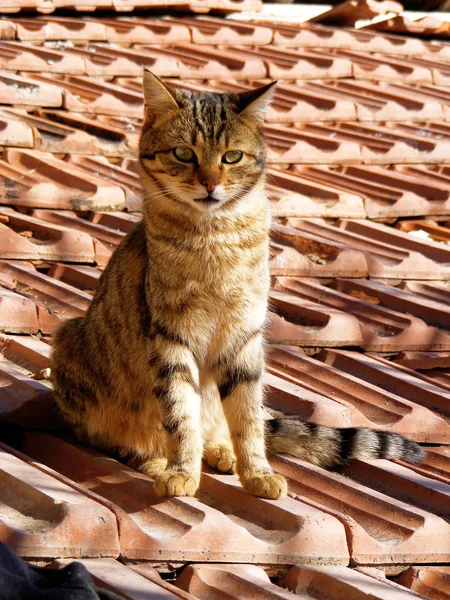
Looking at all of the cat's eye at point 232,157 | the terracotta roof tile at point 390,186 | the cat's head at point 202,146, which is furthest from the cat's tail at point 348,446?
the terracotta roof tile at point 390,186

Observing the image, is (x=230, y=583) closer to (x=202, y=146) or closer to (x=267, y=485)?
(x=267, y=485)

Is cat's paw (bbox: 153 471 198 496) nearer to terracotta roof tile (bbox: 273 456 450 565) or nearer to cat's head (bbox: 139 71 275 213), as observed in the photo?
terracotta roof tile (bbox: 273 456 450 565)

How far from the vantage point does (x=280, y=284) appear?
14.1 feet

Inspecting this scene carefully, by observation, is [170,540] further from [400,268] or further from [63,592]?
[400,268]

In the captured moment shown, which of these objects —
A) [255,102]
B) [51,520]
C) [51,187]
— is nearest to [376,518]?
[51,520]

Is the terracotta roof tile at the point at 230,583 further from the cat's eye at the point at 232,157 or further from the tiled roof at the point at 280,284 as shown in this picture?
the cat's eye at the point at 232,157

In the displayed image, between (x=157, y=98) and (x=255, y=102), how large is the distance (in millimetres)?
331

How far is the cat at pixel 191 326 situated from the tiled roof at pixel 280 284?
97 millimetres

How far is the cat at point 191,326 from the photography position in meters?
3.23

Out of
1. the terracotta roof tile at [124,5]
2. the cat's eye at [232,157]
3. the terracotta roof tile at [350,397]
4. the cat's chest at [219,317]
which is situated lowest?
the terracotta roof tile at [350,397]

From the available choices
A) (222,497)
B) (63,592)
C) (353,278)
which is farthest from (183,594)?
(353,278)

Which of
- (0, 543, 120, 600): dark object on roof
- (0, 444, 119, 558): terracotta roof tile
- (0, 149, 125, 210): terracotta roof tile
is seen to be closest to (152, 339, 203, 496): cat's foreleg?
(0, 444, 119, 558): terracotta roof tile

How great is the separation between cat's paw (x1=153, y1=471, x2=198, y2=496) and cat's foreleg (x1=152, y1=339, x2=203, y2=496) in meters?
0.12

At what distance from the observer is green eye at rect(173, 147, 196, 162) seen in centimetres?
347
